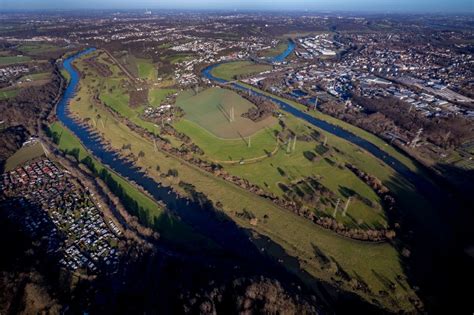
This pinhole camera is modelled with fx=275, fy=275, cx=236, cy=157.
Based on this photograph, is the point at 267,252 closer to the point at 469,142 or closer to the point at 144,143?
the point at 144,143

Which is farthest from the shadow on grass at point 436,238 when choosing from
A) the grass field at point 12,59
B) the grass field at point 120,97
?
the grass field at point 12,59

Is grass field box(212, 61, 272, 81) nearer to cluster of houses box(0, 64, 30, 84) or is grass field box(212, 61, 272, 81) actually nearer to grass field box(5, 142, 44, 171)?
grass field box(5, 142, 44, 171)

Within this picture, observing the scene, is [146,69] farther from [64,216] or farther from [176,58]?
[64,216]

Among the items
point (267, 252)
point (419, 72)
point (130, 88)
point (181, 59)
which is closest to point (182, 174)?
point (267, 252)

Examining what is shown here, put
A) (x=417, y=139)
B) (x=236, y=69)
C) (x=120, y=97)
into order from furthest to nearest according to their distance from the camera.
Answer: (x=236, y=69) → (x=120, y=97) → (x=417, y=139)

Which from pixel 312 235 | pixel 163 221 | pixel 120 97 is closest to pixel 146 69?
pixel 120 97

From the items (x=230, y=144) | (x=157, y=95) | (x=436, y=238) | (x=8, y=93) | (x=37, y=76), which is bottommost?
(x=436, y=238)
